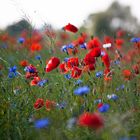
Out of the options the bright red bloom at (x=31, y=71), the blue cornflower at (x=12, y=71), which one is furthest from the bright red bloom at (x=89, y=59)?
the blue cornflower at (x=12, y=71)

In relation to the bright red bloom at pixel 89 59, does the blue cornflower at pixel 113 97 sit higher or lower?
lower

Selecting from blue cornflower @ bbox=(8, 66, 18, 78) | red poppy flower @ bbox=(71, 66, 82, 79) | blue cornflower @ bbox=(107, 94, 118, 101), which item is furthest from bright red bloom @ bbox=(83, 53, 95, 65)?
blue cornflower @ bbox=(8, 66, 18, 78)

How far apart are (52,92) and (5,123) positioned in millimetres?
952

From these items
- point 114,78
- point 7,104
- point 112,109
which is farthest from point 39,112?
point 114,78

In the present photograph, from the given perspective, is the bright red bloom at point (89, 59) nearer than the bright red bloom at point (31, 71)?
Yes

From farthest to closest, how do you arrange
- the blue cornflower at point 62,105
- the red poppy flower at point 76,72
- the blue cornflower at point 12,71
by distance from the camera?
the blue cornflower at point 12,71, the red poppy flower at point 76,72, the blue cornflower at point 62,105

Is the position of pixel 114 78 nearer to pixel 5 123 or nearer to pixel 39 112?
pixel 39 112

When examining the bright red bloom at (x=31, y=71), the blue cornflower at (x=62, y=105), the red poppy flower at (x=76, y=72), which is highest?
the bright red bloom at (x=31, y=71)

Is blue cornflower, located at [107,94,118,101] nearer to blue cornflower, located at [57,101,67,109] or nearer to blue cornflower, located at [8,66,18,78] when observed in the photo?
blue cornflower, located at [57,101,67,109]

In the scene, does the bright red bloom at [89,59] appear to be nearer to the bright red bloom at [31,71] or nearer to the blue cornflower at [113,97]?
the blue cornflower at [113,97]

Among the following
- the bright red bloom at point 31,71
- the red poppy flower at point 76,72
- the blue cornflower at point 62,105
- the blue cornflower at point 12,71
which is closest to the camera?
the blue cornflower at point 62,105

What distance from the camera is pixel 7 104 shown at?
2.78 meters

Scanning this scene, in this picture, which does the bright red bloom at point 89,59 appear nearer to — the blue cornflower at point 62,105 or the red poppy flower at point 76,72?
the red poppy flower at point 76,72

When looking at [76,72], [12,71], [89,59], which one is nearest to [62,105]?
[76,72]
